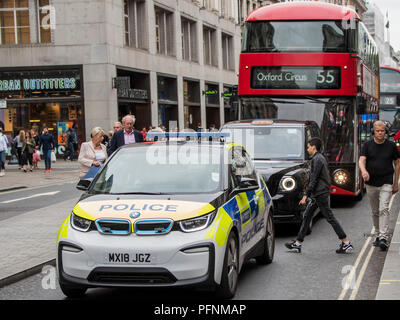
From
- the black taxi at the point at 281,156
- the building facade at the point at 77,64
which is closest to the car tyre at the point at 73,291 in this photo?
the black taxi at the point at 281,156

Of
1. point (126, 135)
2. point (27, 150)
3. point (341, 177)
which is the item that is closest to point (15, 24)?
point (27, 150)

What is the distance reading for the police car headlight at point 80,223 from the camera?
258 inches

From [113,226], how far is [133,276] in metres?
0.50

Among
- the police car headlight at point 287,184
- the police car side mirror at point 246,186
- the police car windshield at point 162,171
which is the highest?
the police car windshield at point 162,171

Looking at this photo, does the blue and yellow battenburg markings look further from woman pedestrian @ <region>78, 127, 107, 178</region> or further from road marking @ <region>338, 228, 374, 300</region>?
woman pedestrian @ <region>78, 127, 107, 178</region>

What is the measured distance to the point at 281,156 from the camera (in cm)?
1195

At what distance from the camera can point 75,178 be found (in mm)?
24719

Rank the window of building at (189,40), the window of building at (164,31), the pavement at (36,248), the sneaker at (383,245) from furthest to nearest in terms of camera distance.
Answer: the window of building at (189,40) < the window of building at (164,31) < the sneaker at (383,245) < the pavement at (36,248)

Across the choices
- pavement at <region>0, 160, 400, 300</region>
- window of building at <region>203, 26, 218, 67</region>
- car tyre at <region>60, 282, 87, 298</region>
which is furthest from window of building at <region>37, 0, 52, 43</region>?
car tyre at <region>60, 282, 87, 298</region>

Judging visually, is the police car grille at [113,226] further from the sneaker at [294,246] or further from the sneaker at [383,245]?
the sneaker at [383,245]

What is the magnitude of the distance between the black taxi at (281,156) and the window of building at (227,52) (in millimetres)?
40441

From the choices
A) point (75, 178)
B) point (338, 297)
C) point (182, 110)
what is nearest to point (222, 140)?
point (338, 297)

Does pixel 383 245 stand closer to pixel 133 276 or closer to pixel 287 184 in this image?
pixel 287 184

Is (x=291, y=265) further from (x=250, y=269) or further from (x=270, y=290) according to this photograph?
(x=270, y=290)
